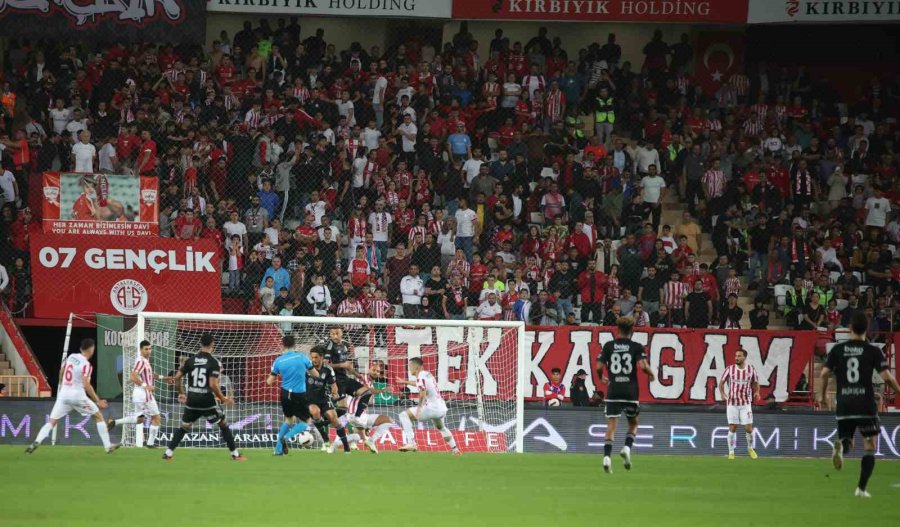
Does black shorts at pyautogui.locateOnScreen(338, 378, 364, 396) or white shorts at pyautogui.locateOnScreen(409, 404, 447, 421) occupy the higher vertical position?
black shorts at pyautogui.locateOnScreen(338, 378, 364, 396)

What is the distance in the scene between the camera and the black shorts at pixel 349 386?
854 inches

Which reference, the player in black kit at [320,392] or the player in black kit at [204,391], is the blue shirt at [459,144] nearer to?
the player in black kit at [320,392]

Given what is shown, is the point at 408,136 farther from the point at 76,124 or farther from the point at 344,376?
the point at 344,376

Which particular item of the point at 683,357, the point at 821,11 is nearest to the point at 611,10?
the point at 821,11

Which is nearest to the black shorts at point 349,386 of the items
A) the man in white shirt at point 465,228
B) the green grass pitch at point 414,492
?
the green grass pitch at point 414,492

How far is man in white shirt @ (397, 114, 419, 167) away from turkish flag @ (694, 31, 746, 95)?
9.84 m

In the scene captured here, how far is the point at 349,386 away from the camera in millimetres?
21688

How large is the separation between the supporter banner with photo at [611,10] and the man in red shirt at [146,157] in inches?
312

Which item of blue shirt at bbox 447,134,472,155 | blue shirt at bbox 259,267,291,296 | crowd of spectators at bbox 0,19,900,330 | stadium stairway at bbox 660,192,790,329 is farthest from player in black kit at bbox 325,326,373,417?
stadium stairway at bbox 660,192,790,329

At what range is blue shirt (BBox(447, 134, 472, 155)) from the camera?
29828 millimetres

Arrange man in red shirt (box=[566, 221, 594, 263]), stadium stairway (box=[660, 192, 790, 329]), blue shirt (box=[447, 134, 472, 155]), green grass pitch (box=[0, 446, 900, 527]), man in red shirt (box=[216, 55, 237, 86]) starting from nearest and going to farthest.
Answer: green grass pitch (box=[0, 446, 900, 527]), man in red shirt (box=[566, 221, 594, 263]), stadium stairway (box=[660, 192, 790, 329]), blue shirt (box=[447, 134, 472, 155]), man in red shirt (box=[216, 55, 237, 86])

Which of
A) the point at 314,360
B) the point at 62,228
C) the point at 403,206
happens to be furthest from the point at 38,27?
the point at 314,360

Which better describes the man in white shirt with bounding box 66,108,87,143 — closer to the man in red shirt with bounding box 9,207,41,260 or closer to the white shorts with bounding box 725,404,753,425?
the man in red shirt with bounding box 9,207,41,260

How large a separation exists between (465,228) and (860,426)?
48.2ft
